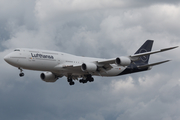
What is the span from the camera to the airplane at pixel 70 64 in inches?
2153

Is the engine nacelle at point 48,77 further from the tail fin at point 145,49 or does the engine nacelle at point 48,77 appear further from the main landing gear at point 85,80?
Result: the tail fin at point 145,49

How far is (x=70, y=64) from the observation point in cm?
5900

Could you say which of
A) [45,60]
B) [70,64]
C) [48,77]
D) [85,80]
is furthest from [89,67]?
[48,77]

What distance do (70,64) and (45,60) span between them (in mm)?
5186

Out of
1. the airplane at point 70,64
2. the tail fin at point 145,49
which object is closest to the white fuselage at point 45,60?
the airplane at point 70,64

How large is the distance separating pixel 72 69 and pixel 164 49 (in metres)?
16.4

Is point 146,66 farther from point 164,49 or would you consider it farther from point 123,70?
point 164,49

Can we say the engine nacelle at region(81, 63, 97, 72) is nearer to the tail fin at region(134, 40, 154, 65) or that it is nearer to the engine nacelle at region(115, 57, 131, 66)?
the engine nacelle at region(115, 57, 131, 66)

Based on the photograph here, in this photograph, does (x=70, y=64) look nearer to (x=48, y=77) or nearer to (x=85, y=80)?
(x=85, y=80)

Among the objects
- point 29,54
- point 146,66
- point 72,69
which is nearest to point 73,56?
point 72,69

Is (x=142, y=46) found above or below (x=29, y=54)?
above

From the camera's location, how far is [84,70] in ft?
189

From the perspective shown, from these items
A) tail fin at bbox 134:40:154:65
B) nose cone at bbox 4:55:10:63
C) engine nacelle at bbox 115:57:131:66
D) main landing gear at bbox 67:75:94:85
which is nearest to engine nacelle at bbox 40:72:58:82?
main landing gear at bbox 67:75:94:85

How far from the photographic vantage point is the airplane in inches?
2153
